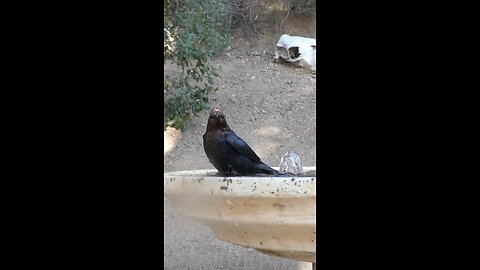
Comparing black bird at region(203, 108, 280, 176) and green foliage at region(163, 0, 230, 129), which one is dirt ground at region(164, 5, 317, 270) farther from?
black bird at region(203, 108, 280, 176)

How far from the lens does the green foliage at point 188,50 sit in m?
4.12

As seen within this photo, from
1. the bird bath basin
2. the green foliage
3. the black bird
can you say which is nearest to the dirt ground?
the green foliage

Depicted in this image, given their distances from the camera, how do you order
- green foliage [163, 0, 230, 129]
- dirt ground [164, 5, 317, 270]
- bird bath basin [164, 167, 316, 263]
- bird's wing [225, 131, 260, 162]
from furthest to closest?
green foliage [163, 0, 230, 129] < dirt ground [164, 5, 317, 270] < bird's wing [225, 131, 260, 162] < bird bath basin [164, 167, 316, 263]

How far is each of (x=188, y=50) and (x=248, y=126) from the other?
0.76 m

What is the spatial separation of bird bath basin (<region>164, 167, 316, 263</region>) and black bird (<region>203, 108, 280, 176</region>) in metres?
0.24

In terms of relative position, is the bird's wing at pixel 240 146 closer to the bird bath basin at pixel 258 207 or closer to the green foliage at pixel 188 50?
the bird bath basin at pixel 258 207

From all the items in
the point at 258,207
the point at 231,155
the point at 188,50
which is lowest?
the point at 258,207

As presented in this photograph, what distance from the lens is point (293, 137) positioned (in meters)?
4.51

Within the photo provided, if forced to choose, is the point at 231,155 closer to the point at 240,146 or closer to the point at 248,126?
the point at 240,146

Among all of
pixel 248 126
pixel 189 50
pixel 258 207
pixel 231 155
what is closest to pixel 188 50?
pixel 189 50

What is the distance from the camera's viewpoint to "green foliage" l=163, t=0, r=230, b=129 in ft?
13.5

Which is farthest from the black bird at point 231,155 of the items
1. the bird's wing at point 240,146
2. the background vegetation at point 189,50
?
the background vegetation at point 189,50

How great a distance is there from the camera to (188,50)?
4113 millimetres
